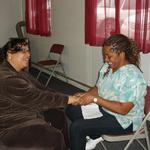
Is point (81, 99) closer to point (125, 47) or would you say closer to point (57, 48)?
point (125, 47)

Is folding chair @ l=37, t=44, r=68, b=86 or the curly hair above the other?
the curly hair

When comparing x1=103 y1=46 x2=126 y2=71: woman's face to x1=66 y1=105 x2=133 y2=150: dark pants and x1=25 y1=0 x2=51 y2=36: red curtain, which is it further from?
x1=25 y1=0 x2=51 y2=36: red curtain

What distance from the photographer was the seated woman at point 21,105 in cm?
200

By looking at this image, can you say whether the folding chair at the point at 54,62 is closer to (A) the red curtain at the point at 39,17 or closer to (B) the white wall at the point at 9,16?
(A) the red curtain at the point at 39,17

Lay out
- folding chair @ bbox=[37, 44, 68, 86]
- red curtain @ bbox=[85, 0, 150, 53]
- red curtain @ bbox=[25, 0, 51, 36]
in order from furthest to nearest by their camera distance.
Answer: red curtain @ bbox=[25, 0, 51, 36] → folding chair @ bbox=[37, 44, 68, 86] → red curtain @ bbox=[85, 0, 150, 53]

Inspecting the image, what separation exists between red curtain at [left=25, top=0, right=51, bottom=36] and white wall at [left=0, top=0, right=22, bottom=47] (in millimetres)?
1050

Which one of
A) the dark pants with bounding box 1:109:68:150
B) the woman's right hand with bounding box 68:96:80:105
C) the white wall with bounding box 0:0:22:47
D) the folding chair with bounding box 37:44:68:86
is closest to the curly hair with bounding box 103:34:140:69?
the woman's right hand with bounding box 68:96:80:105

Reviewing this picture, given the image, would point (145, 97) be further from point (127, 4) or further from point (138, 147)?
point (127, 4)

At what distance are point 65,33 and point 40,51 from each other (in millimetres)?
1457

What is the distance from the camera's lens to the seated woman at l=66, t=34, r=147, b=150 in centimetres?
220

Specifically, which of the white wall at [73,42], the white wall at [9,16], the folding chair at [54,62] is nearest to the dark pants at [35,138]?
the white wall at [73,42]

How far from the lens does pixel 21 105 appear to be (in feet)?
7.02

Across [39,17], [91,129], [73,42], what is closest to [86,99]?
[91,129]

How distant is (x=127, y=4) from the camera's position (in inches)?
132
